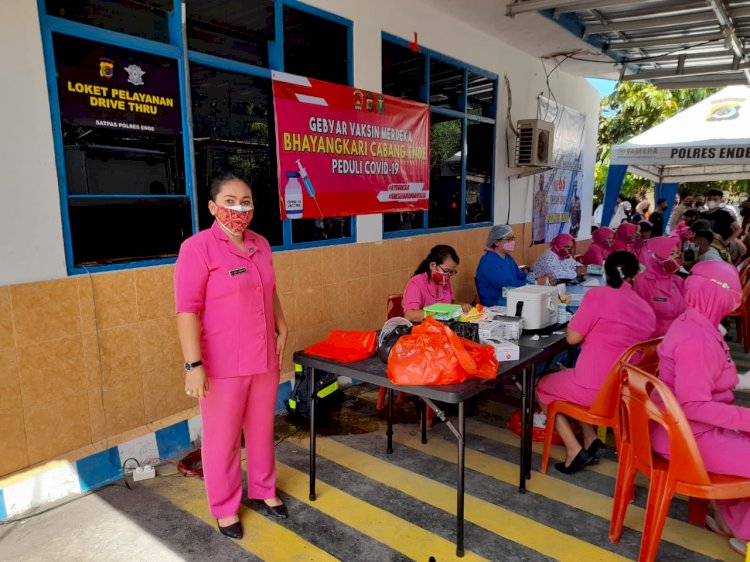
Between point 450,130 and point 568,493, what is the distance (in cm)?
423

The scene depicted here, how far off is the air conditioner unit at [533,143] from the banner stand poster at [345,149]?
196 centimetres

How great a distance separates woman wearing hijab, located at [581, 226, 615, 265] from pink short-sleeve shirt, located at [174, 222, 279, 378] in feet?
17.2

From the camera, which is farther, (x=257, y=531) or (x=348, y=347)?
(x=348, y=347)

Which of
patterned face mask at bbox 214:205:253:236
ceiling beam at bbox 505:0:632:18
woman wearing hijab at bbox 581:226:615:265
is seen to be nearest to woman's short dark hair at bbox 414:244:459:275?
patterned face mask at bbox 214:205:253:236

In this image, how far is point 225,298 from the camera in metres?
2.43

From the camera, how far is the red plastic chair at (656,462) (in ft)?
6.93

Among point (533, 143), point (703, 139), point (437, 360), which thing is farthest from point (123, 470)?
point (703, 139)

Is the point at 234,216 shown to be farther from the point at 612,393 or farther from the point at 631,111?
the point at 631,111

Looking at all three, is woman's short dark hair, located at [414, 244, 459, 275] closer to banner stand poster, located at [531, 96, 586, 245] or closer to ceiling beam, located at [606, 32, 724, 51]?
banner stand poster, located at [531, 96, 586, 245]

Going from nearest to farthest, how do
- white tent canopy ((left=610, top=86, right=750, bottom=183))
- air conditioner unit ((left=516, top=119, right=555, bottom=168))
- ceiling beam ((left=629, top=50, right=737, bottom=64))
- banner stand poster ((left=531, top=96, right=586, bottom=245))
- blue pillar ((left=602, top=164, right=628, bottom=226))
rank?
white tent canopy ((left=610, top=86, right=750, bottom=183)), air conditioner unit ((left=516, top=119, right=555, bottom=168)), ceiling beam ((left=629, top=50, right=737, bottom=64)), banner stand poster ((left=531, top=96, right=586, bottom=245)), blue pillar ((left=602, top=164, right=628, bottom=226))

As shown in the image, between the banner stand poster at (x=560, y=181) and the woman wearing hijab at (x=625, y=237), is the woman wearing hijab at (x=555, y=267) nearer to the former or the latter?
the woman wearing hijab at (x=625, y=237)

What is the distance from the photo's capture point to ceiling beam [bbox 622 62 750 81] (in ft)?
23.6

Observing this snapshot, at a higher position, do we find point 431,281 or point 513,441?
point 431,281

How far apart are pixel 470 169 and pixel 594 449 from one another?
4032 mm
